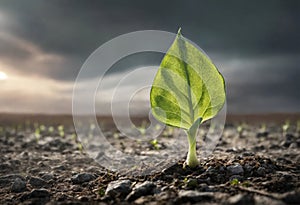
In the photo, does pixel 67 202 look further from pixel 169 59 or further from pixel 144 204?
pixel 169 59

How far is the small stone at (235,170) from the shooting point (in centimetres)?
319

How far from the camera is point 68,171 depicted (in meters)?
4.66

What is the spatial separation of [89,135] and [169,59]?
6678mm

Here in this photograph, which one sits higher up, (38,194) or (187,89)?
(187,89)

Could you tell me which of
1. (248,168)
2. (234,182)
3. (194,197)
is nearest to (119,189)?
(194,197)

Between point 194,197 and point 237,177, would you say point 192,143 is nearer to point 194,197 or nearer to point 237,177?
point 237,177

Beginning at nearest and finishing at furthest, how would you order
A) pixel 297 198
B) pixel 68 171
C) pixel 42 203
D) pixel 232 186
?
pixel 297 198 → pixel 232 186 → pixel 42 203 → pixel 68 171

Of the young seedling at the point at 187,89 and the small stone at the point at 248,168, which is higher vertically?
the young seedling at the point at 187,89

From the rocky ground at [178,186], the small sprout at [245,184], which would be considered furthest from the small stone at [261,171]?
the small sprout at [245,184]

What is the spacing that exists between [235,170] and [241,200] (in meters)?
0.85

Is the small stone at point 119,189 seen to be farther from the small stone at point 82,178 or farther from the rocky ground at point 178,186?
the small stone at point 82,178

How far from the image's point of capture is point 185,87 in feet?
10.7

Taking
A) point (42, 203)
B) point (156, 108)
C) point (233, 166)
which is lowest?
point (42, 203)

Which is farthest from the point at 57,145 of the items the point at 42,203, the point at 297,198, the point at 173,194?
the point at 297,198
